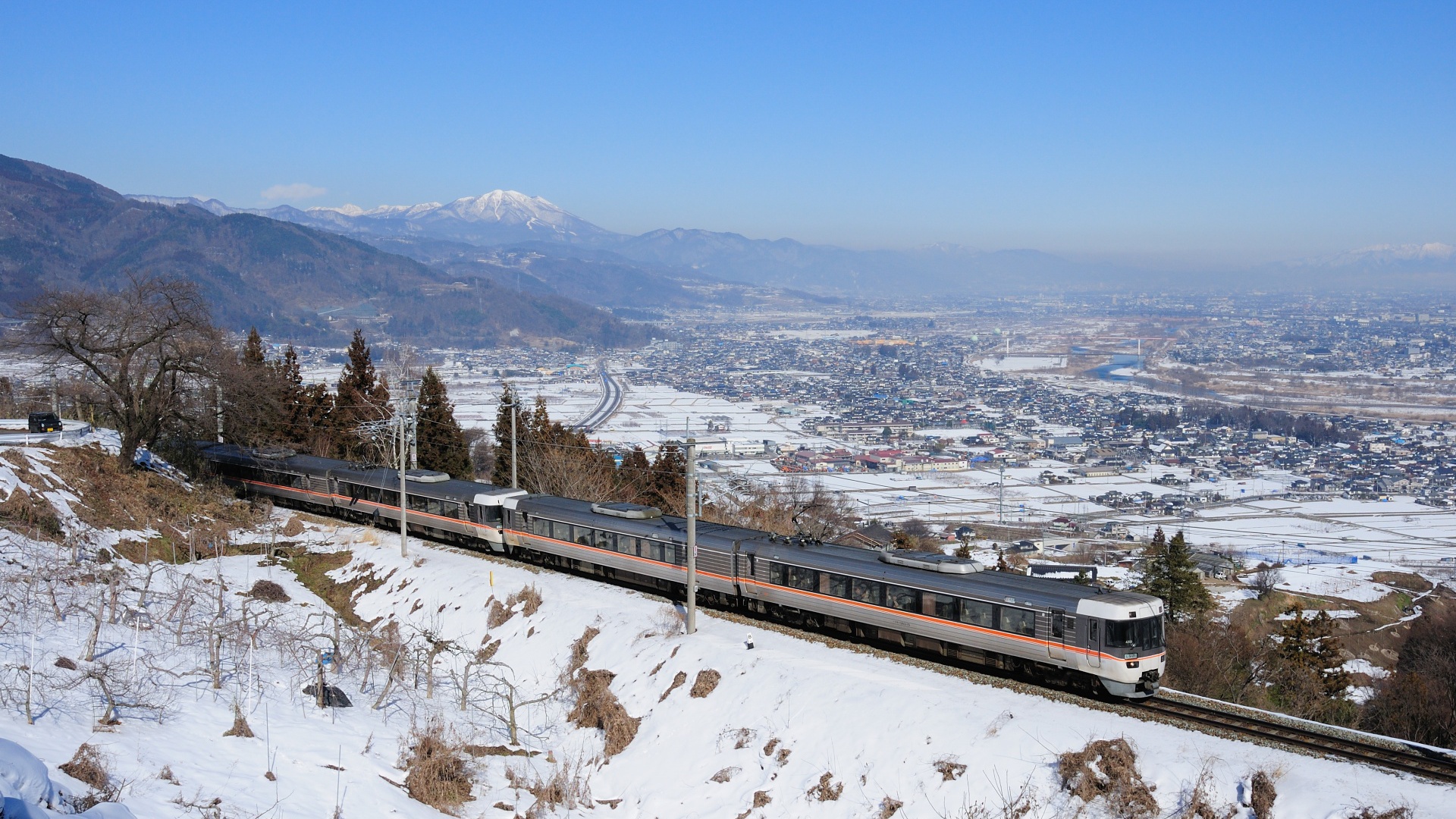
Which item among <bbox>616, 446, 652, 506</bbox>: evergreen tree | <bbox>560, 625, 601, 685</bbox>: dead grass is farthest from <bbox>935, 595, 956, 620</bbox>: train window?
<bbox>616, 446, 652, 506</bbox>: evergreen tree

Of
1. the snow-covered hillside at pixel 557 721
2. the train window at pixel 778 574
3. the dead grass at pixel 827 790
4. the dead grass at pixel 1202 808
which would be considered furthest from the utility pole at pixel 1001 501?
the dead grass at pixel 1202 808

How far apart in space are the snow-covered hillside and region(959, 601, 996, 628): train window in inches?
46.2

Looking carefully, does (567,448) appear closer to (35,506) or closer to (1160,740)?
(35,506)

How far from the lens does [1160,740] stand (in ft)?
52.8

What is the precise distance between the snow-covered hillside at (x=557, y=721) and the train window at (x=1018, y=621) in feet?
3.74

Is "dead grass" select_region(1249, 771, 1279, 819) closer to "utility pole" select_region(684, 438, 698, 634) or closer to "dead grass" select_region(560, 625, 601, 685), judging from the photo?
"utility pole" select_region(684, 438, 698, 634)

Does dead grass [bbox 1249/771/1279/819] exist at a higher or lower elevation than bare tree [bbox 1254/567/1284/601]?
higher

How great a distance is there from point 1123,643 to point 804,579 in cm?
759

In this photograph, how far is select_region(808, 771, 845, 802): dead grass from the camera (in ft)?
56.1

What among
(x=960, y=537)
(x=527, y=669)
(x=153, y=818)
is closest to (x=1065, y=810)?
(x=153, y=818)

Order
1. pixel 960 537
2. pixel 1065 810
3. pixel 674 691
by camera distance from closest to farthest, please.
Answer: pixel 1065 810 → pixel 674 691 → pixel 960 537

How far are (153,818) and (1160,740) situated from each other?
14.6 metres

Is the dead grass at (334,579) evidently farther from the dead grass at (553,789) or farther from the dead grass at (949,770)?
the dead grass at (949,770)

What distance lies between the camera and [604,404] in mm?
120500
